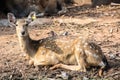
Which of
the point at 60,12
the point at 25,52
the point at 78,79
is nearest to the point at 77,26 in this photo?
the point at 60,12

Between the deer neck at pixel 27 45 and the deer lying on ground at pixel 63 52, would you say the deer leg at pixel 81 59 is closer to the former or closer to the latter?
the deer lying on ground at pixel 63 52

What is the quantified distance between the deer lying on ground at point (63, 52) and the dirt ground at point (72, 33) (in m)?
0.14

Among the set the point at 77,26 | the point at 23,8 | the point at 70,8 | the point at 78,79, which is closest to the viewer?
the point at 78,79

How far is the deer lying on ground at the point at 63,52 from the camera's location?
8.00m

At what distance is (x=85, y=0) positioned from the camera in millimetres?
16641

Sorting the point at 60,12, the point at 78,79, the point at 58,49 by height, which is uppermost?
the point at 60,12

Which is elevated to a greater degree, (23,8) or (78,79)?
(23,8)

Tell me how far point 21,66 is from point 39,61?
0.35 meters

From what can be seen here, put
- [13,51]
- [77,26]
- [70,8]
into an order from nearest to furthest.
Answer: [13,51], [77,26], [70,8]

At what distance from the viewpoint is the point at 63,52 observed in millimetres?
8383

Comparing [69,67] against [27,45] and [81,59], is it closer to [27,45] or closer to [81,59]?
[81,59]

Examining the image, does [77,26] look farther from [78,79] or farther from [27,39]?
[78,79]

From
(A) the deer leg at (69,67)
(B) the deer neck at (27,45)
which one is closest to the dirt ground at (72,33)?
(A) the deer leg at (69,67)

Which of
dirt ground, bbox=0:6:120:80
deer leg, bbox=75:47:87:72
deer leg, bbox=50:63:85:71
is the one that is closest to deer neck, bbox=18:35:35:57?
dirt ground, bbox=0:6:120:80
